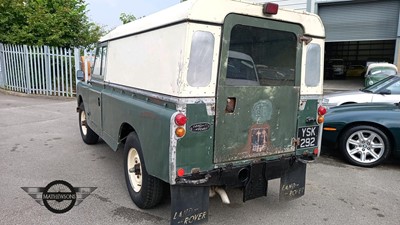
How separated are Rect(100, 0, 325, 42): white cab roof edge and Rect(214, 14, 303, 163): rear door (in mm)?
68

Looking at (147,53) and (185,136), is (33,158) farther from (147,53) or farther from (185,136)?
(185,136)

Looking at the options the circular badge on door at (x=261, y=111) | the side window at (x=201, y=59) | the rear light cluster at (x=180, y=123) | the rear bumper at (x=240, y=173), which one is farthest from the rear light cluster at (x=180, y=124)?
Answer: the circular badge on door at (x=261, y=111)

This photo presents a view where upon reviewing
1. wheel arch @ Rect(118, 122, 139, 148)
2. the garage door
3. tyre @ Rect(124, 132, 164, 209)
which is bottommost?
tyre @ Rect(124, 132, 164, 209)

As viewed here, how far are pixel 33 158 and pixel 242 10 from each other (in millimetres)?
4248

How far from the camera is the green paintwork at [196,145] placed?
2.72m

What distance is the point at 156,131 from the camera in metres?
2.88

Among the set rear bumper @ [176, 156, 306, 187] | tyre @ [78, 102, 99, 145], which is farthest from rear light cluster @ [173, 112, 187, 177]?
tyre @ [78, 102, 99, 145]

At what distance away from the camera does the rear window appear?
2.98 m

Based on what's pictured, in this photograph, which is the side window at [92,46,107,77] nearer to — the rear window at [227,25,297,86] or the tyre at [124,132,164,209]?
the tyre at [124,132,164,209]

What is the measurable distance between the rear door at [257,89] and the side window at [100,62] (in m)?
2.51

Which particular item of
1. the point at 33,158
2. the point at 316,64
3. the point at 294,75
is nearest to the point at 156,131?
the point at 294,75

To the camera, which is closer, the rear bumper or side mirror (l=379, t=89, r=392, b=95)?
the rear bumper

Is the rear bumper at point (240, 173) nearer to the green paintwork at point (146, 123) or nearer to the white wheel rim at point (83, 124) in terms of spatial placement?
the green paintwork at point (146, 123)
